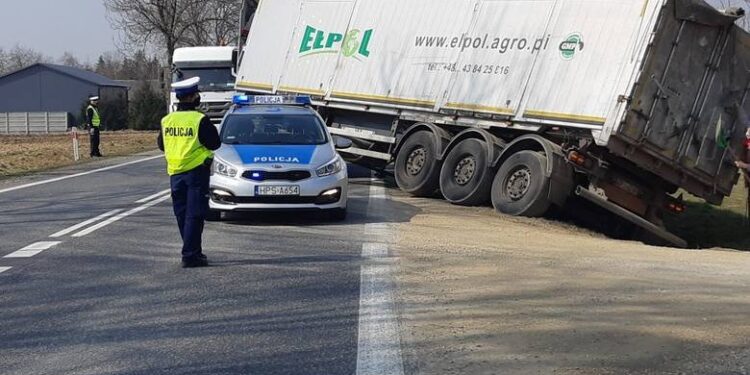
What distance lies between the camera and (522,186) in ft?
44.6

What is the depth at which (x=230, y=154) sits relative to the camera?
39.2ft

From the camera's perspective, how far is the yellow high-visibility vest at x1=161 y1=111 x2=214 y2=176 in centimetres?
865

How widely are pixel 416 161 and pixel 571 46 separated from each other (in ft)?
13.4

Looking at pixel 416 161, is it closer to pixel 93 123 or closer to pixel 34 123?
pixel 93 123

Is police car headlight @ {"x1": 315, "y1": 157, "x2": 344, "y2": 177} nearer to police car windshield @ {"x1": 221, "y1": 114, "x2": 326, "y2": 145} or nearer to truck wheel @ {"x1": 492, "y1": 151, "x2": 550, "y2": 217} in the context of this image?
police car windshield @ {"x1": 221, "y1": 114, "x2": 326, "y2": 145}

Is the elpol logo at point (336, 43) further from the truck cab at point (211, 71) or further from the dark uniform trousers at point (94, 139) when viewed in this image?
the dark uniform trousers at point (94, 139)

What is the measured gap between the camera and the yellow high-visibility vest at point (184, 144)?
28.4 ft

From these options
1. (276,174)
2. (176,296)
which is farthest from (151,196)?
(176,296)

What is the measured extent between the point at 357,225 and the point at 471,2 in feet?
17.5

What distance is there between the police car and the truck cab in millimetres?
14957

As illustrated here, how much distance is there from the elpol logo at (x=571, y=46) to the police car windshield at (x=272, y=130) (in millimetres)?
3605

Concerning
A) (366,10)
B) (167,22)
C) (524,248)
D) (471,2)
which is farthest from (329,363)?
(167,22)

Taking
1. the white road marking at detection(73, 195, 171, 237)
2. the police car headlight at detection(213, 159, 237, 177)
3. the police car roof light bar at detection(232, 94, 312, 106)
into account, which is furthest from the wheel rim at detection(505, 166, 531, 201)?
the white road marking at detection(73, 195, 171, 237)

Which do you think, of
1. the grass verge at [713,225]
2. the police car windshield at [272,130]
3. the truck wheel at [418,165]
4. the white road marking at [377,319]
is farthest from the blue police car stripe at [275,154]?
the grass verge at [713,225]
